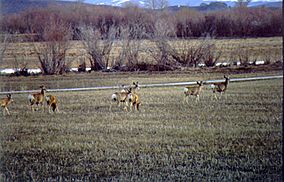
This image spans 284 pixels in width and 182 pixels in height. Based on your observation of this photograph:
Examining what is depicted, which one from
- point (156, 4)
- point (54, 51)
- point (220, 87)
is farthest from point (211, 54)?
point (54, 51)

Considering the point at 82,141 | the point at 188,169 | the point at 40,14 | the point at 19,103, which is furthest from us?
the point at 19,103

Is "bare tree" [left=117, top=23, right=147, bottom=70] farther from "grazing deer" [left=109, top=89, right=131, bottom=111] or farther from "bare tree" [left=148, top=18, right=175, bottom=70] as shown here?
"grazing deer" [left=109, top=89, right=131, bottom=111]

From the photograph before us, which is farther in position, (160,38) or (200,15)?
(160,38)

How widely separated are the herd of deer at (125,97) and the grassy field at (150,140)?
13 cm

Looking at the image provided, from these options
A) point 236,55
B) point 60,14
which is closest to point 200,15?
point 236,55

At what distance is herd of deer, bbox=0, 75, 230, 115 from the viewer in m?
5.39

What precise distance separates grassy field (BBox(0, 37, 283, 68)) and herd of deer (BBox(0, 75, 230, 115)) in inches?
21.8

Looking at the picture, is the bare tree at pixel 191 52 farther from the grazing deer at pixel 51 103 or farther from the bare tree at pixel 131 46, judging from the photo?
the grazing deer at pixel 51 103

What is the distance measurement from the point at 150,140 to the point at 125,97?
1650 millimetres

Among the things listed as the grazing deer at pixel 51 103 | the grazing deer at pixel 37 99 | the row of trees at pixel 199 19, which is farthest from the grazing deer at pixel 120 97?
the row of trees at pixel 199 19

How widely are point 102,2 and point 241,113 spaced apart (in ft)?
6.88

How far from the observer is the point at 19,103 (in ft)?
18.3

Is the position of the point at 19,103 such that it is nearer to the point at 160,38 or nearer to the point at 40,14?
the point at 40,14

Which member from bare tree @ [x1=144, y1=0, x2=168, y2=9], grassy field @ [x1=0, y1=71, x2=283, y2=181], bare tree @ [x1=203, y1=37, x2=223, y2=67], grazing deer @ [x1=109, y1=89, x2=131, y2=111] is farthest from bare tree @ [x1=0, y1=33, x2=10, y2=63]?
bare tree @ [x1=203, y1=37, x2=223, y2=67]
